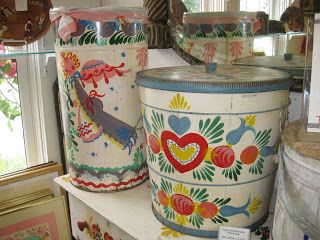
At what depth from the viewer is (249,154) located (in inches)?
24.3

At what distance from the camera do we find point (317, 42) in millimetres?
509

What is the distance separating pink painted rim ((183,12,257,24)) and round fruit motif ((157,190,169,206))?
0.52m

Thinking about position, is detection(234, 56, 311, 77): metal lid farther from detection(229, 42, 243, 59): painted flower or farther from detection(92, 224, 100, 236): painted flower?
detection(92, 224, 100, 236): painted flower

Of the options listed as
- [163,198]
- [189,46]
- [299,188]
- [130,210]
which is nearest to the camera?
[299,188]

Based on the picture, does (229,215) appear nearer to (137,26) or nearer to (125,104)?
(125,104)

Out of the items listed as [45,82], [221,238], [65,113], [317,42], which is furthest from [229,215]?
[45,82]

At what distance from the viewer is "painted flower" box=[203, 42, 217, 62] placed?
982 mm

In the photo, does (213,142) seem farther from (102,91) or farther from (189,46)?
(189,46)

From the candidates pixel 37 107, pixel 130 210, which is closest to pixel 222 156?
pixel 130 210

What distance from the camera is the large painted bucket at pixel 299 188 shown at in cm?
45

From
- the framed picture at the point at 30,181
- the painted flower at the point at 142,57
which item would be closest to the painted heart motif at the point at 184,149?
the painted flower at the point at 142,57

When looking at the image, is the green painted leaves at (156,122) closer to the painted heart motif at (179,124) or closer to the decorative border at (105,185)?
the painted heart motif at (179,124)

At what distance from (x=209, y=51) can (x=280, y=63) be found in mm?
229

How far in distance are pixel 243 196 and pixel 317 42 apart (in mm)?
306
